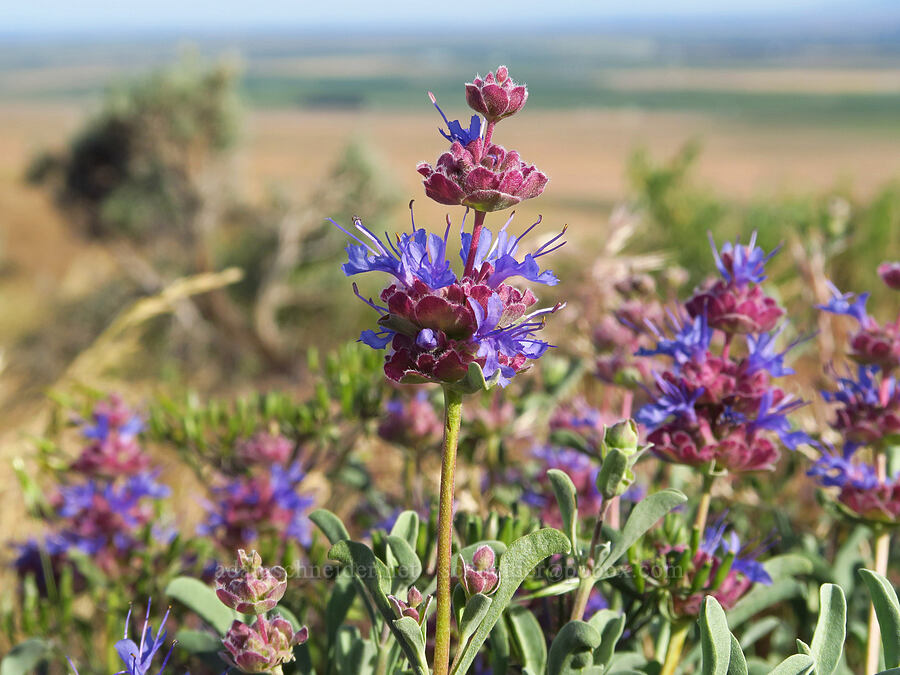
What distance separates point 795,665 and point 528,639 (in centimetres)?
40

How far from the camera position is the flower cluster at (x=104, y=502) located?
2.04 metres

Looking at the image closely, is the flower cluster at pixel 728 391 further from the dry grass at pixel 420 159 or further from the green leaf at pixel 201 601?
the dry grass at pixel 420 159

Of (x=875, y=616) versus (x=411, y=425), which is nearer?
(x=875, y=616)

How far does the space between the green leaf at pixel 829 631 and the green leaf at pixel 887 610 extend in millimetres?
42

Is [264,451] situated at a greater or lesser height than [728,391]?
lesser

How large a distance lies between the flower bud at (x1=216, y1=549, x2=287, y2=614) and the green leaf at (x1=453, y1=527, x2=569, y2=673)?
248 mm

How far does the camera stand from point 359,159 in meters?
8.91

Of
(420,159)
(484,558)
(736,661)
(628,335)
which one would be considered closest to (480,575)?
(484,558)

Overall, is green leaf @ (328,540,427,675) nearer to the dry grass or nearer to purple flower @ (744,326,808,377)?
purple flower @ (744,326,808,377)

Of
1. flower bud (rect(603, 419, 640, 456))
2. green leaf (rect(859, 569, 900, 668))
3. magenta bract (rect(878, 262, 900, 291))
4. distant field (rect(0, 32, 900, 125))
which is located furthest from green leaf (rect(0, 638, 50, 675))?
distant field (rect(0, 32, 900, 125))

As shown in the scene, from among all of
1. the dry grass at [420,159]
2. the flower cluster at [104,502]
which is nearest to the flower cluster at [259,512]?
the flower cluster at [104,502]

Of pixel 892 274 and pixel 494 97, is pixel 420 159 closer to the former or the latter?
pixel 892 274

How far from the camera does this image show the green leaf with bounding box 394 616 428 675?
948mm

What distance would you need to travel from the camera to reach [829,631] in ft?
3.72
